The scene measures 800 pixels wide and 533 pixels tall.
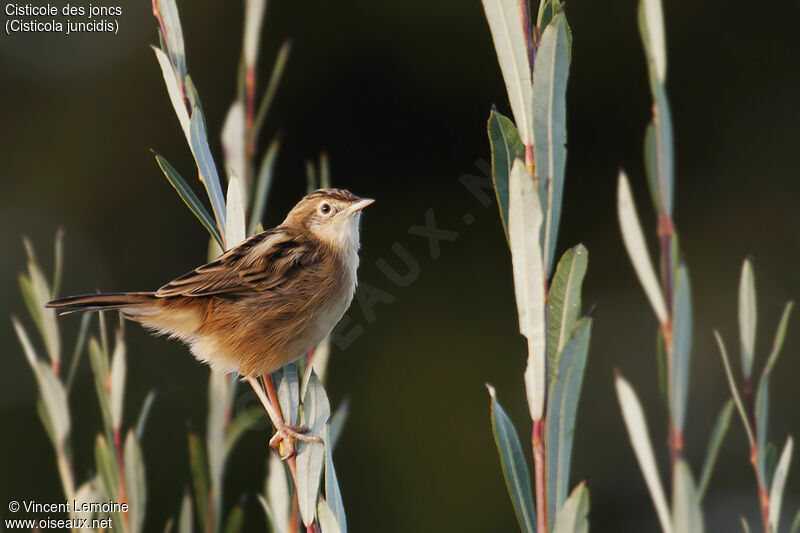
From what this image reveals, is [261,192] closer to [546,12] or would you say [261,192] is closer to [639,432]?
[546,12]

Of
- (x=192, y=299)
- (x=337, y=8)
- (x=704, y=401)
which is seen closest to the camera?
(x=192, y=299)

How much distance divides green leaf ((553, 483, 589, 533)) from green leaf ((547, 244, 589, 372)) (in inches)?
5.1

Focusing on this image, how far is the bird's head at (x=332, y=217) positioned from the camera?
275cm

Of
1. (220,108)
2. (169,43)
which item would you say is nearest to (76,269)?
(220,108)

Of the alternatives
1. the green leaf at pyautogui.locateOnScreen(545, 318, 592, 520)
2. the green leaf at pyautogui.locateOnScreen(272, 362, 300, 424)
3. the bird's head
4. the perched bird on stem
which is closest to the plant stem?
the green leaf at pyautogui.locateOnScreen(545, 318, 592, 520)

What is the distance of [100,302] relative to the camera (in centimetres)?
195

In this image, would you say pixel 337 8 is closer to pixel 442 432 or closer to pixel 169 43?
pixel 442 432

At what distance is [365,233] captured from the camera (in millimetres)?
7664

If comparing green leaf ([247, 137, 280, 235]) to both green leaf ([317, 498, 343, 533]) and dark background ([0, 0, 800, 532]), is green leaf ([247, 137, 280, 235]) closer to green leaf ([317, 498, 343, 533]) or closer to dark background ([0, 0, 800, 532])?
green leaf ([317, 498, 343, 533])

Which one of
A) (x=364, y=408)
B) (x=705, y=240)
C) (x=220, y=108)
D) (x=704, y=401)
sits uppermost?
(x=220, y=108)

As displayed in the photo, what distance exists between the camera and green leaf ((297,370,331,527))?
111cm

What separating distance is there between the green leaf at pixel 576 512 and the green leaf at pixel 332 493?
0.93 ft

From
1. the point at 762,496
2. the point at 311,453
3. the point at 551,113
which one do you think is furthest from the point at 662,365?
the point at 311,453

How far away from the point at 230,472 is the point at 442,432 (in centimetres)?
186
